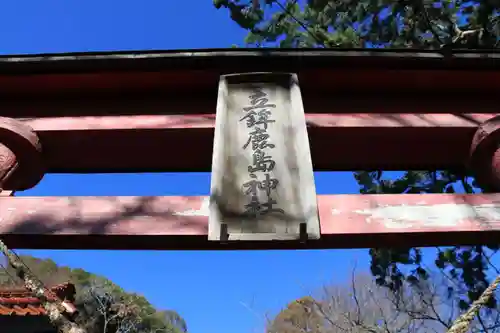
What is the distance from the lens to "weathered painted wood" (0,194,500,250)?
2.46 meters

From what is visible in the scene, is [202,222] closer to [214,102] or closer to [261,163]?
[261,163]

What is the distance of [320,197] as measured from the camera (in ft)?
8.61

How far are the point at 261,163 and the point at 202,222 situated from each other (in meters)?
0.46

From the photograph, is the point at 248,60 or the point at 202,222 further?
the point at 248,60

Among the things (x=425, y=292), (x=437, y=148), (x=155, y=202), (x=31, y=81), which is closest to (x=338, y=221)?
(x=155, y=202)

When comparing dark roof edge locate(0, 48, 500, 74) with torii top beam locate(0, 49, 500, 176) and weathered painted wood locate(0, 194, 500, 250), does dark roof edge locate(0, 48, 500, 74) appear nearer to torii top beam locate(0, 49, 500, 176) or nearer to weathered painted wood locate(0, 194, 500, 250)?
torii top beam locate(0, 49, 500, 176)

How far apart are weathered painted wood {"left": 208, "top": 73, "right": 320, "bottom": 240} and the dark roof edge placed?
0.48 feet

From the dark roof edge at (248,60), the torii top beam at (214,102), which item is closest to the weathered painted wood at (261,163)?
the dark roof edge at (248,60)

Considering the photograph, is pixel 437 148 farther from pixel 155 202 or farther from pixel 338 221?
pixel 155 202

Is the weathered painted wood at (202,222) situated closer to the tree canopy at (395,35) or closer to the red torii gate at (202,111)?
the red torii gate at (202,111)

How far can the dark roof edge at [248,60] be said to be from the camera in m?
3.13

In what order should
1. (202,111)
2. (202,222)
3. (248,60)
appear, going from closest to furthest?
(202,222), (248,60), (202,111)

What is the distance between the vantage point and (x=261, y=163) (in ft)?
8.24

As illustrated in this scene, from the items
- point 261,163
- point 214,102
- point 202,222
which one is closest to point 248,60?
point 214,102
